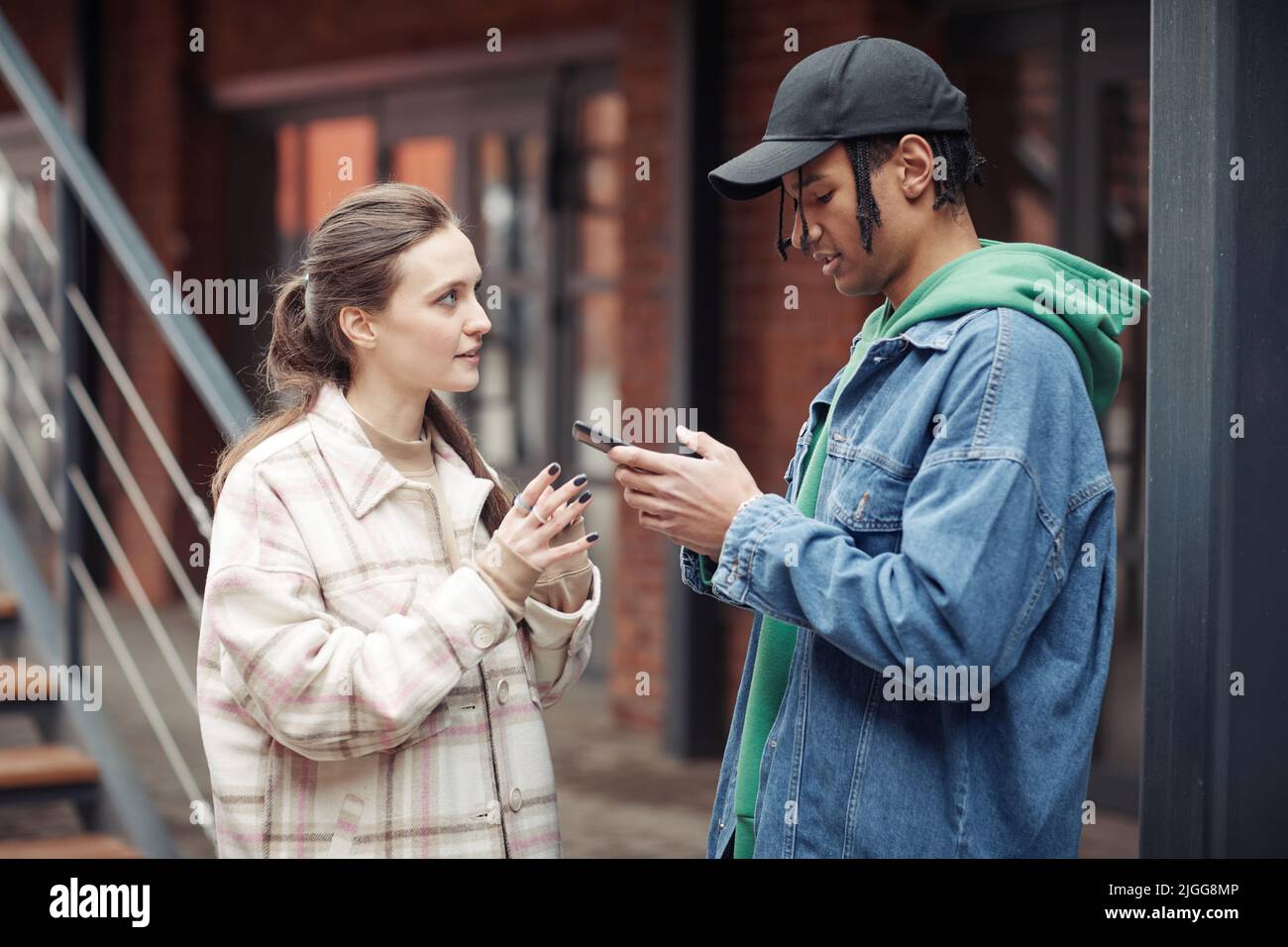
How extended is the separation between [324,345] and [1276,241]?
1296mm

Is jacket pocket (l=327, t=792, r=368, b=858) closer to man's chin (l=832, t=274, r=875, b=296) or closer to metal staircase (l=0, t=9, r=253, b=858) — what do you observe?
man's chin (l=832, t=274, r=875, b=296)

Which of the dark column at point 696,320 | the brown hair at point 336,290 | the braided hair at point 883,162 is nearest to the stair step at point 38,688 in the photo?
the brown hair at point 336,290

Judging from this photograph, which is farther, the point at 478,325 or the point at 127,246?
the point at 127,246

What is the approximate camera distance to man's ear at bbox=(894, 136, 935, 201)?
178 centimetres

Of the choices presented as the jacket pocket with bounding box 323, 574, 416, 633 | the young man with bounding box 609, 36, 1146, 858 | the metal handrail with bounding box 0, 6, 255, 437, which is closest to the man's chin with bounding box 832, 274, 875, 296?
the young man with bounding box 609, 36, 1146, 858

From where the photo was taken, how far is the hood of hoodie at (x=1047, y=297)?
1.70 meters

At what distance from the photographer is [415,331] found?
6.48 feet

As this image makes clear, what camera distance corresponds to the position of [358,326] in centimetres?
201

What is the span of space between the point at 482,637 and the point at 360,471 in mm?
289

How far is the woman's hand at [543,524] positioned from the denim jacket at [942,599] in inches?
7.8

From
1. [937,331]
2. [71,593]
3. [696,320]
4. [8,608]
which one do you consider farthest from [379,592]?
[696,320]

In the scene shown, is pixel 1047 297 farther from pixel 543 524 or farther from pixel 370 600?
pixel 370 600

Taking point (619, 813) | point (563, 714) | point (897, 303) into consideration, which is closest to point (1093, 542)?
point (897, 303)
